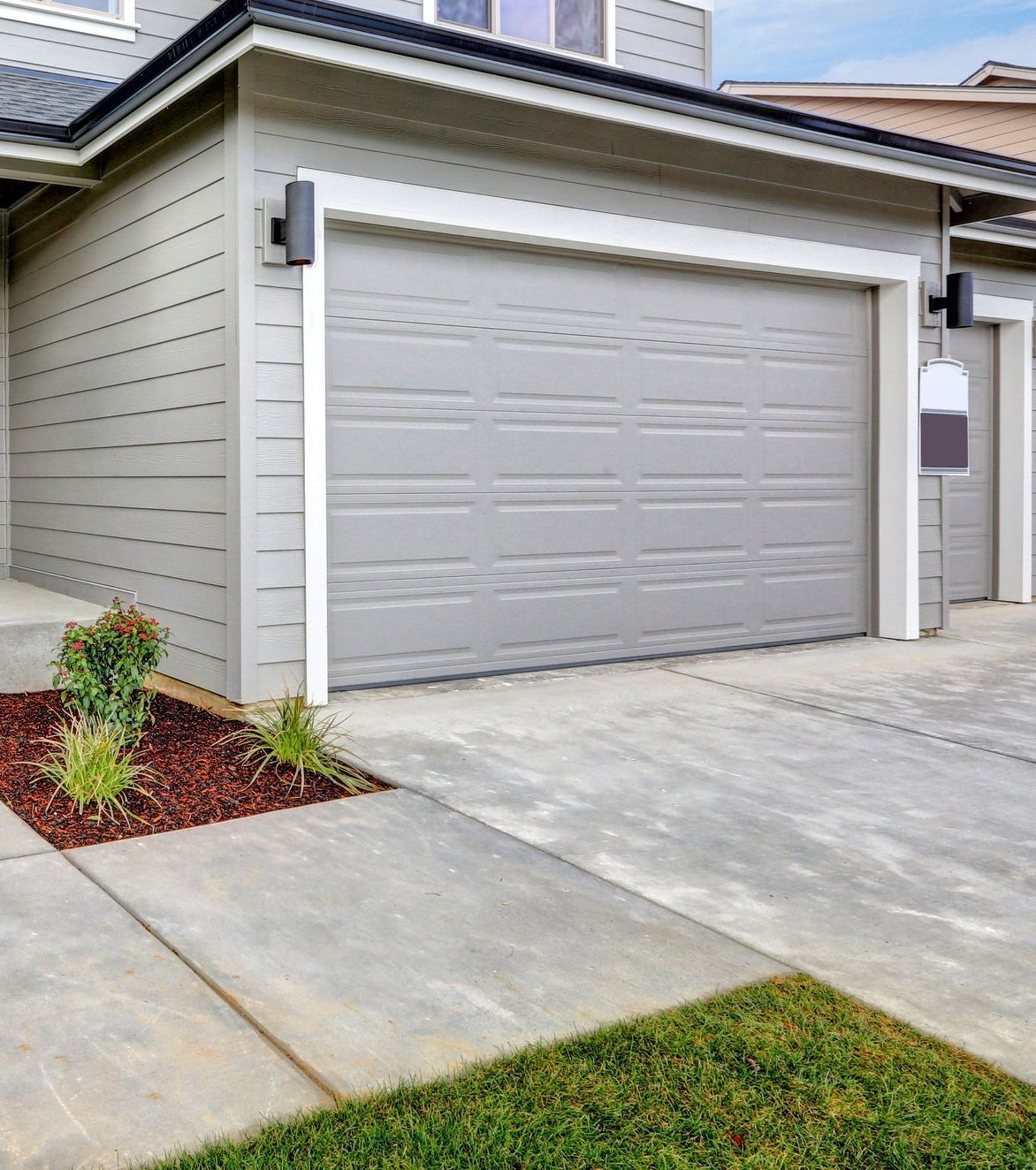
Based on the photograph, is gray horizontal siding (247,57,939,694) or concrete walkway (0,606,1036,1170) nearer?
concrete walkway (0,606,1036,1170)

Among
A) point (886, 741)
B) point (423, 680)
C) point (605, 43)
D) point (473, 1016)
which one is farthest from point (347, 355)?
point (605, 43)

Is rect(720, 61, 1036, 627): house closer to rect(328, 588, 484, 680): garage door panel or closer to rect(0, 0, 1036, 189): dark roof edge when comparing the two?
rect(0, 0, 1036, 189): dark roof edge

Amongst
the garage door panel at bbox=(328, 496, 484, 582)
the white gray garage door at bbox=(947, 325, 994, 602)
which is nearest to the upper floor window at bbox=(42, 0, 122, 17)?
the garage door panel at bbox=(328, 496, 484, 582)

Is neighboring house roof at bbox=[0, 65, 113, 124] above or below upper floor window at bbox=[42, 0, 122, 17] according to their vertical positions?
below

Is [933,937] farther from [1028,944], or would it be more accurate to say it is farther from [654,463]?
[654,463]

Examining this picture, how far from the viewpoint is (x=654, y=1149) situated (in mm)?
2037

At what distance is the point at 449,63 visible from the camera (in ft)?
17.0

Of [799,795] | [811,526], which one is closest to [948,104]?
[811,526]

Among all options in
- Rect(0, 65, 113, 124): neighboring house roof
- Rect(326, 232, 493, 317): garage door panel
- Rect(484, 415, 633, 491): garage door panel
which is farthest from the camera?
Rect(0, 65, 113, 124): neighboring house roof

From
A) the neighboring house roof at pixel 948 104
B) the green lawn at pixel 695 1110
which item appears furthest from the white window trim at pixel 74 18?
the green lawn at pixel 695 1110

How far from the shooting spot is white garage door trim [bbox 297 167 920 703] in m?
5.42

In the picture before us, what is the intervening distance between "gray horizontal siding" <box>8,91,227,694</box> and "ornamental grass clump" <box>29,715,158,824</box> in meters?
1.19

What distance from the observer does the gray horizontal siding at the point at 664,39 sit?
9.41 metres

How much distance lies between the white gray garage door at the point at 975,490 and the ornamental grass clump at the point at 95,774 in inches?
288
